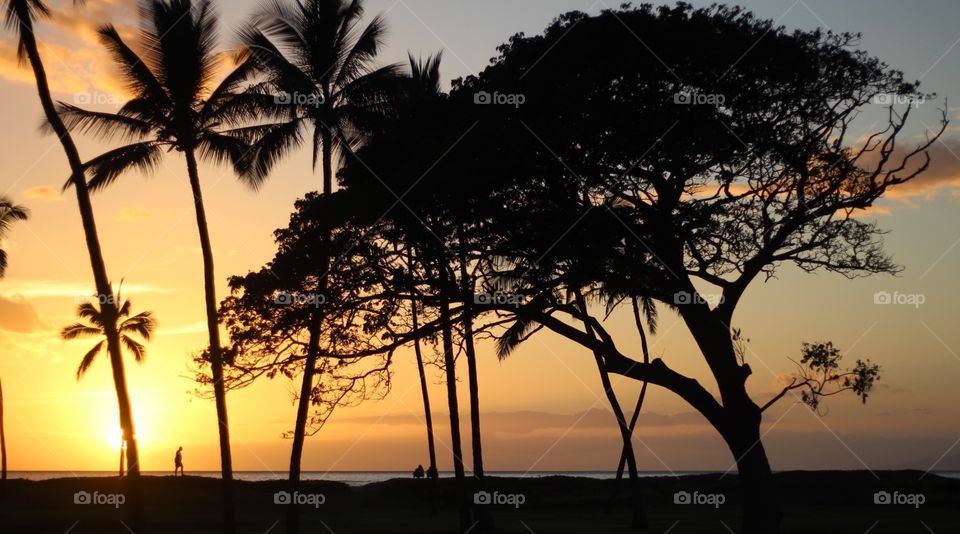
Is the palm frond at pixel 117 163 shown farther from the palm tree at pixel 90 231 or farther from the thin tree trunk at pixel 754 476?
the thin tree trunk at pixel 754 476

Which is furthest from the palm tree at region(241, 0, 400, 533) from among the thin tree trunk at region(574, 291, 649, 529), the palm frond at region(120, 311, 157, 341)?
the palm frond at region(120, 311, 157, 341)

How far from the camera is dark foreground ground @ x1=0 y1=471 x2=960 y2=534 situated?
116ft

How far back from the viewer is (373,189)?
22.2 m

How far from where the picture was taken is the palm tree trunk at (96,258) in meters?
24.6

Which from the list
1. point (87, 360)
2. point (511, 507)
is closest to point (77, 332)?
point (87, 360)

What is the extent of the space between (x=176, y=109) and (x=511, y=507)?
105 feet

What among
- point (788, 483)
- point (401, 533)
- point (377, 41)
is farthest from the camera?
point (788, 483)

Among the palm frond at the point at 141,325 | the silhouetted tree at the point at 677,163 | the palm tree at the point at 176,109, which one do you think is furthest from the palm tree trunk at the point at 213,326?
the palm frond at the point at 141,325

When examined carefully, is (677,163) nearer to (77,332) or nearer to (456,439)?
(456,439)

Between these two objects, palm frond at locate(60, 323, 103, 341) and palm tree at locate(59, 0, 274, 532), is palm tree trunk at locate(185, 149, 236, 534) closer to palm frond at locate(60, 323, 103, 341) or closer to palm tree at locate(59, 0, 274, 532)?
palm tree at locate(59, 0, 274, 532)

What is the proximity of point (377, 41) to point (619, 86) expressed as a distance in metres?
12.2

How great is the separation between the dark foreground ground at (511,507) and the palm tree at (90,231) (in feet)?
33.5

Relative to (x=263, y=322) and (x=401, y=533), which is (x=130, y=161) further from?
(x=401, y=533)

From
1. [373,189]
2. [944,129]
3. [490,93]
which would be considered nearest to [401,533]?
[373,189]
